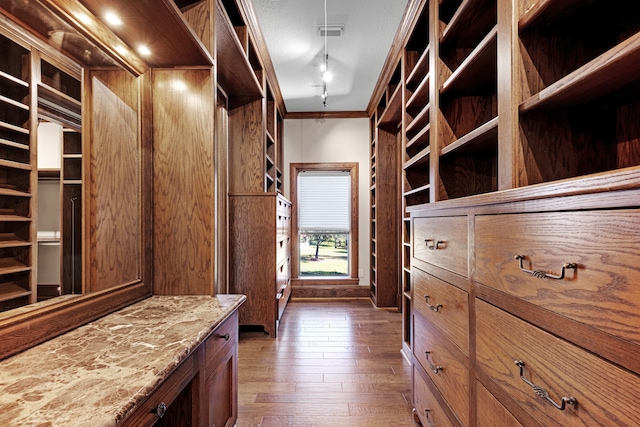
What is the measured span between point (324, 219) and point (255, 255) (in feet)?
6.17

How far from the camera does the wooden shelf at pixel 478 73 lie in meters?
1.33

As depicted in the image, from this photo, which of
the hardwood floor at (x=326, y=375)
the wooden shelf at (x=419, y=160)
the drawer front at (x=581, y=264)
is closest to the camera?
the drawer front at (x=581, y=264)

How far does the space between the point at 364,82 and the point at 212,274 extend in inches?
118

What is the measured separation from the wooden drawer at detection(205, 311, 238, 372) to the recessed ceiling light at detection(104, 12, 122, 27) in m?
1.36

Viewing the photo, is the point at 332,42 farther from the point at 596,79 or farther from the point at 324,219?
the point at 324,219

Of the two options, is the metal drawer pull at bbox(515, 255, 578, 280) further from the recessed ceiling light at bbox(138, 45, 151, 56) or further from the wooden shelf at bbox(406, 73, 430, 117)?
the recessed ceiling light at bbox(138, 45, 151, 56)

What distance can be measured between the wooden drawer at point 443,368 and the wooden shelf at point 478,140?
0.90 m

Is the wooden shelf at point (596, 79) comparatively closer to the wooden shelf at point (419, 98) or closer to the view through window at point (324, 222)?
the wooden shelf at point (419, 98)

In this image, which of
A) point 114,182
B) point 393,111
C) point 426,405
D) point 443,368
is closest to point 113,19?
point 114,182

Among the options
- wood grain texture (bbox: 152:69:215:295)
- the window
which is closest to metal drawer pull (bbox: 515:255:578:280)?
wood grain texture (bbox: 152:69:215:295)

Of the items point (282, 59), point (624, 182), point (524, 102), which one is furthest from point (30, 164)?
point (282, 59)

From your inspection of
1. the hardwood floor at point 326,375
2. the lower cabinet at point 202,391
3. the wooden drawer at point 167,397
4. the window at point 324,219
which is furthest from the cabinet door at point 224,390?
the window at point 324,219

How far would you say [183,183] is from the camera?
1.65m

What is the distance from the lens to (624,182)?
525mm
